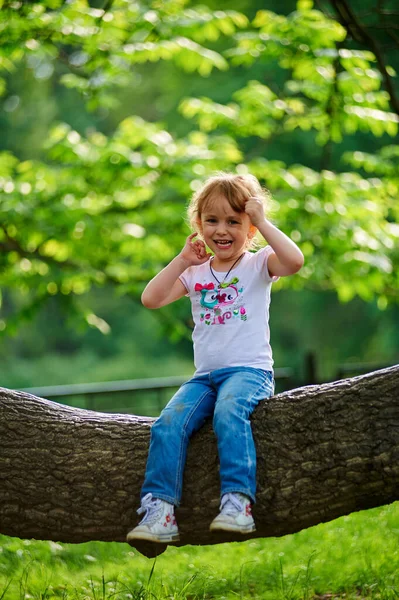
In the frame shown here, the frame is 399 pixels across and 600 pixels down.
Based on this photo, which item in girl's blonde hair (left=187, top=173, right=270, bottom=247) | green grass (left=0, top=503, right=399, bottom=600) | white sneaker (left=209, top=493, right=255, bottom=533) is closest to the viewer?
white sneaker (left=209, top=493, right=255, bottom=533)

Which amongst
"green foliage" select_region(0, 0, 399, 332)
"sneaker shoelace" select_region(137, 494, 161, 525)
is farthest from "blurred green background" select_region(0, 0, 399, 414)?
"sneaker shoelace" select_region(137, 494, 161, 525)

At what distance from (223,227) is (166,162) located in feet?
12.8

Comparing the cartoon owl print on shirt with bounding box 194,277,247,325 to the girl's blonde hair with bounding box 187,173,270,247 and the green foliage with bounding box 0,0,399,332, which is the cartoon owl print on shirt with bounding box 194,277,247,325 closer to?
the girl's blonde hair with bounding box 187,173,270,247

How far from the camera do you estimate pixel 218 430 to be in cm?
282

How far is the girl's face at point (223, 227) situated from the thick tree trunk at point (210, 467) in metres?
0.61

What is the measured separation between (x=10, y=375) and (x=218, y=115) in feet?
72.9

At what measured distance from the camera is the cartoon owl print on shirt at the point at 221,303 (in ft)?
9.89

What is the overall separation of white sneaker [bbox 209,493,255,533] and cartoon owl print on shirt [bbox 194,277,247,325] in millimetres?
666

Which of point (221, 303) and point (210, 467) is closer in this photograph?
point (210, 467)

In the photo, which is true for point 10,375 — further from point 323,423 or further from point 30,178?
point 323,423

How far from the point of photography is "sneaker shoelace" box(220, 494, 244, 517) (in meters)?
2.67

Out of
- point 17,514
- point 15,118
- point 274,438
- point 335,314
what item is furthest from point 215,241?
point 15,118

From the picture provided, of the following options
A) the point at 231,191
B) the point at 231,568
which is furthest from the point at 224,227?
the point at 231,568

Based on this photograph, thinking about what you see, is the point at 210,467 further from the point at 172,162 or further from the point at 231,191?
the point at 172,162
